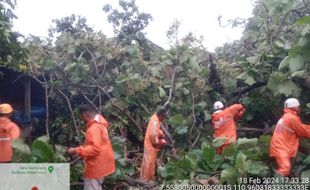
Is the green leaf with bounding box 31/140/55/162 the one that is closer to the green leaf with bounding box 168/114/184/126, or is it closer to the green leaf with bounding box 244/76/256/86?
the green leaf with bounding box 168/114/184/126

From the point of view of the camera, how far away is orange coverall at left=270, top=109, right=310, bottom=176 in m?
4.86

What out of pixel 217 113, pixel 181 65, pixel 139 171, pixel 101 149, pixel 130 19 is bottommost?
pixel 139 171

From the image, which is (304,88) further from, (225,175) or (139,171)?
(139,171)

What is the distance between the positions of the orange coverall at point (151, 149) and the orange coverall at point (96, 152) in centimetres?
131

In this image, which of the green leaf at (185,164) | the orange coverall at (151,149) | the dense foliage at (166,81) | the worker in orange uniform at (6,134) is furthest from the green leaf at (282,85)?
the worker in orange uniform at (6,134)

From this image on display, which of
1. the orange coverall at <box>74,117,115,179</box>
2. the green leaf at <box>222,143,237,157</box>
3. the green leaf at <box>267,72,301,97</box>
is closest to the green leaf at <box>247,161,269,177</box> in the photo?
the green leaf at <box>222,143,237,157</box>

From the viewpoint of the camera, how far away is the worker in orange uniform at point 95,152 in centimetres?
429

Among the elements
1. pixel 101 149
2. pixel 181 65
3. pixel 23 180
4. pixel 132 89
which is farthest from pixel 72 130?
pixel 23 180

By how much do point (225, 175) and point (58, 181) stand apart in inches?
72.6

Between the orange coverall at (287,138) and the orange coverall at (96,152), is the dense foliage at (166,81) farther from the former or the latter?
the orange coverall at (96,152)

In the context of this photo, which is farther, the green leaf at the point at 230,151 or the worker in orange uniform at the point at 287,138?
the green leaf at the point at 230,151

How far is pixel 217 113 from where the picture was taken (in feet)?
19.7

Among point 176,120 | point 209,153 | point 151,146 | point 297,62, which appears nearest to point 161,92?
point 176,120

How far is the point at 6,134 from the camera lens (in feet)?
14.2
